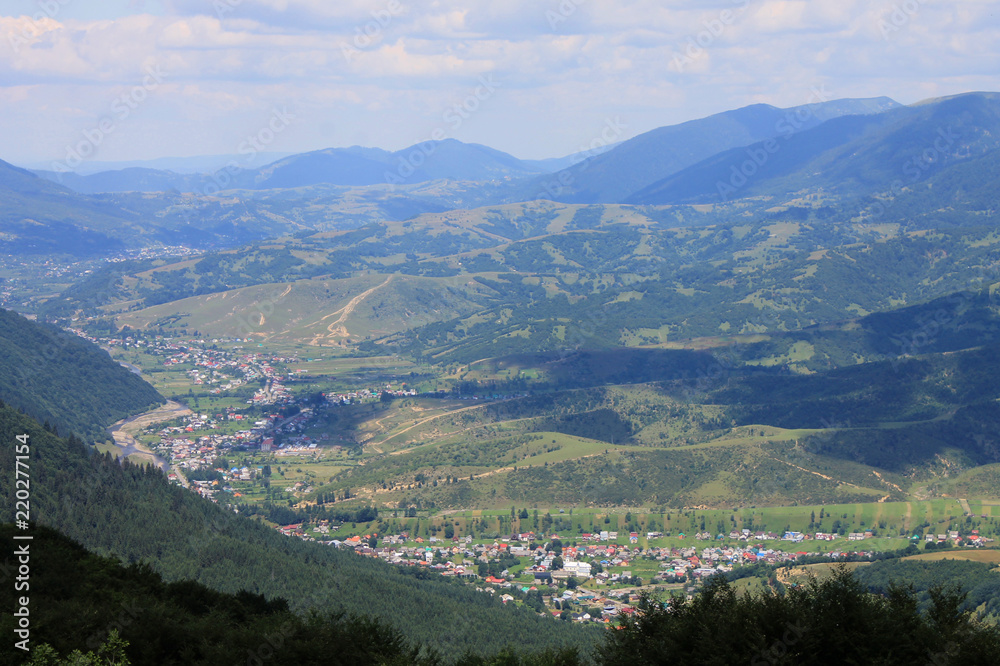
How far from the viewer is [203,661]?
1864 inches

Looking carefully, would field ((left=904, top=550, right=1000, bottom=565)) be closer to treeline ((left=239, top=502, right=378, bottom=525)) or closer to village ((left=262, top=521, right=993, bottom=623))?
village ((left=262, top=521, right=993, bottom=623))

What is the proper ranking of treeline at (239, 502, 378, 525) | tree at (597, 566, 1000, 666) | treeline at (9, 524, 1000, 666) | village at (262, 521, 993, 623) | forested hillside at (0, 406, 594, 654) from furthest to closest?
treeline at (239, 502, 378, 525) → village at (262, 521, 993, 623) → forested hillside at (0, 406, 594, 654) → treeline at (9, 524, 1000, 666) → tree at (597, 566, 1000, 666)

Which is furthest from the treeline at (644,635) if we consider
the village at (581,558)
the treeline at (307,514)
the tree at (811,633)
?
the treeline at (307,514)

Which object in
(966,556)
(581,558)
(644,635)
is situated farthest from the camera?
(581,558)

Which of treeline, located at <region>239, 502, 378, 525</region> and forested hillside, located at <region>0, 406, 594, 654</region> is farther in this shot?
treeline, located at <region>239, 502, 378, 525</region>

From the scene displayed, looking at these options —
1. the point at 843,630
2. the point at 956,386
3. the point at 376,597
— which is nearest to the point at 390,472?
the point at 376,597

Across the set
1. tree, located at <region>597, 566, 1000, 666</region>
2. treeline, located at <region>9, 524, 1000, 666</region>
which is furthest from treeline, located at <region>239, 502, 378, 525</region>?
tree, located at <region>597, 566, 1000, 666</region>

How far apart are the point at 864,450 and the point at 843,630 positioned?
133103 millimetres

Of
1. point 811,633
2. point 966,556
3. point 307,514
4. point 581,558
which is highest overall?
point 811,633

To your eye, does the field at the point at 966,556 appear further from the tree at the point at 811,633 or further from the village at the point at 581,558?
the tree at the point at 811,633

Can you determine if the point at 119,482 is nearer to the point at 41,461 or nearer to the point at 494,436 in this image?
the point at 41,461

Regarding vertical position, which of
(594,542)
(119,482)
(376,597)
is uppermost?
(119,482)

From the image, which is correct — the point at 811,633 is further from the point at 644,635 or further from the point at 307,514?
the point at 307,514

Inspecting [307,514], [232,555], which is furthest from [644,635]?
[307,514]
